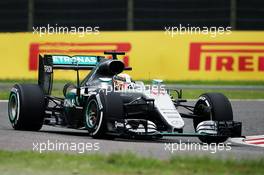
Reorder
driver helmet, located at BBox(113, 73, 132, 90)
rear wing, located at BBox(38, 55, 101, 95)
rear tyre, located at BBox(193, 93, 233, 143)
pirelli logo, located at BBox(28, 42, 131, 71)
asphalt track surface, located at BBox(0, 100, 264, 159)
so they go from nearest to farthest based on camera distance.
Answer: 1. asphalt track surface, located at BBox(0, 100, 264, 159)
2. rear tyre, located at BBox(193, 93, 233, 143)
3. driver helmet, located at BBox(113, 73, 132, 90)
4. rear wing, located at BBox(38, 55, 101, 95)
5. pirelli logo, located at BBox(28, 42, 131, 71)

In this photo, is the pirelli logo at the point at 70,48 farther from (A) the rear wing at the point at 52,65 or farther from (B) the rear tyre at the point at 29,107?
(B) the rear tyre at the point at 29,107

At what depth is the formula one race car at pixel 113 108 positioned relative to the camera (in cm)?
1248

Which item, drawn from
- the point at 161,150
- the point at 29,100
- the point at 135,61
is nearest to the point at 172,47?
the point at 135,61

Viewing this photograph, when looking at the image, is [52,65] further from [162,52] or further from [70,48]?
[70,48]

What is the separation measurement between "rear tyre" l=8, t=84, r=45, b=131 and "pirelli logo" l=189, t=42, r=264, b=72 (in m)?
13.0

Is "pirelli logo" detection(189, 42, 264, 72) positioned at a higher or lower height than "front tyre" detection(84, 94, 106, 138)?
higher

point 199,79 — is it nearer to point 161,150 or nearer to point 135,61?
point 135,61

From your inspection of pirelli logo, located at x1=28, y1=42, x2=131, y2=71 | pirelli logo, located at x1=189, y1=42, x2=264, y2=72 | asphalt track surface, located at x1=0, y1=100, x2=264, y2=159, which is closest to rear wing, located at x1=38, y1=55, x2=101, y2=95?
asphalt track surface, located at x1=0, y1=100, x2=264, y2=159

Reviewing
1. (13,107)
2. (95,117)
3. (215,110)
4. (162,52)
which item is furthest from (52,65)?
(162,52)

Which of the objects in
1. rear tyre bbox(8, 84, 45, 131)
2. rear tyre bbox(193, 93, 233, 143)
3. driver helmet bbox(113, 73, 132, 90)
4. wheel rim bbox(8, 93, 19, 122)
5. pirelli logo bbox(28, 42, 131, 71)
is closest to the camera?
rear tyre bbox(193, 93, 233, 143)

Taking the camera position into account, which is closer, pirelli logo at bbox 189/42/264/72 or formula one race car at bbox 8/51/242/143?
formula one race car at bbox 8/51/242/143

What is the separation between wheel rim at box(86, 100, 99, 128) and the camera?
1284 centimetres

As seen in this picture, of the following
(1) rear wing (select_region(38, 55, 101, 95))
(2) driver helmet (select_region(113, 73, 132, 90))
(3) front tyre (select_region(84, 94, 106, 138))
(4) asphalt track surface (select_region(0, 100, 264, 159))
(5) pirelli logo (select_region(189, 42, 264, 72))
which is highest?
(5) pirelli logo (select_region(189, 42, 264, 72))

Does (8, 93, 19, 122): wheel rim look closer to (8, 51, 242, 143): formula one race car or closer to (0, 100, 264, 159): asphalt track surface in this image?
(8, 51, 242, 143): formula one race car
